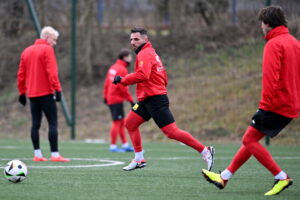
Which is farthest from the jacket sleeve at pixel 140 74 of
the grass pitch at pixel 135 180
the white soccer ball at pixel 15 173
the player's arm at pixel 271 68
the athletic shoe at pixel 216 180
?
the player's arm at pixel 271 68

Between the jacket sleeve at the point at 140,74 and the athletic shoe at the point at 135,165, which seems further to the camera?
the athletic shoe at the point at 135,165

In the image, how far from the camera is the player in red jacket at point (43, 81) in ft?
35.7

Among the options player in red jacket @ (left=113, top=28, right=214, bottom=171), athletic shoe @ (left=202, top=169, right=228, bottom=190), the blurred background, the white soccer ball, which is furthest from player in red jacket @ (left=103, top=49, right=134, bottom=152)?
athletic shoe @ (left=202, top=169, right=228, bottom=190)

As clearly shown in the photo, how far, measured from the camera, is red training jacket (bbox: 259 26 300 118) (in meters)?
6.75

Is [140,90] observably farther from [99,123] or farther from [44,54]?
[99,123]

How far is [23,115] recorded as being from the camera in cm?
2120

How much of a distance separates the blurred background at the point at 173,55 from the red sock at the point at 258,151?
9.70m

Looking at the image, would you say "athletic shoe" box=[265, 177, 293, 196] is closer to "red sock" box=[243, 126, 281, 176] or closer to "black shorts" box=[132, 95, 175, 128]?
"red sock" box=[243, 126, 281, 176]

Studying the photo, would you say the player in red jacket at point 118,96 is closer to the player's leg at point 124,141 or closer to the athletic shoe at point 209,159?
the player's leg at point 124,141

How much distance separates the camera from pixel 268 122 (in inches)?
272

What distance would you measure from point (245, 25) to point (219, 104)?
7.58ft

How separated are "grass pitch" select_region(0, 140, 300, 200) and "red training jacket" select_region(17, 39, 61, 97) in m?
1.22

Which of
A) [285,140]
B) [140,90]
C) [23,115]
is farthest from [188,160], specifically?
[23,115]

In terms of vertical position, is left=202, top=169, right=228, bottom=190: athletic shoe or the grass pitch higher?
left=202, top=169, right=228, bottom=190: athletic shoe
